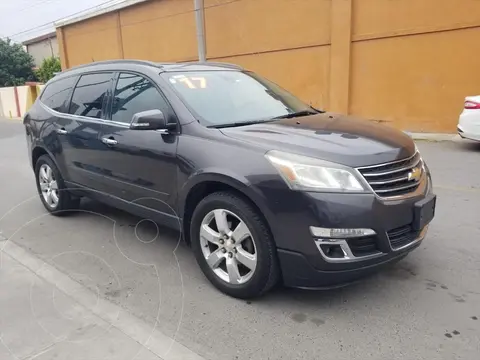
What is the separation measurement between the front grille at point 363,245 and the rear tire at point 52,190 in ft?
12.0

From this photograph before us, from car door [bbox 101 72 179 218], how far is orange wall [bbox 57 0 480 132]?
9.76 metres

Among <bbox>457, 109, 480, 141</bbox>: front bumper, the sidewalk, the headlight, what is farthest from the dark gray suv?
<bbox>457, 109, 480, 141</bbox>: front bumper

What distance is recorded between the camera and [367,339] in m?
2.74

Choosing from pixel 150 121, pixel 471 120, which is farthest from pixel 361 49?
pixel 150 121

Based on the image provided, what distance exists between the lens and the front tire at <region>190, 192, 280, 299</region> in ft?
9.88

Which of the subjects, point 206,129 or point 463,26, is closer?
point 206,129

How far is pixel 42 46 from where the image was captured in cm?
4638

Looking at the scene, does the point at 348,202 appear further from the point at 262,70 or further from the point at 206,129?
the point at 262,70

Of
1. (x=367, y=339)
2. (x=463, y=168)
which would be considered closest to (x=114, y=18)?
(x=463, y=168)

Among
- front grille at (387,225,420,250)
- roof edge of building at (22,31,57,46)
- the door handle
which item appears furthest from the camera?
roof edge of building at (22,31,57,46)

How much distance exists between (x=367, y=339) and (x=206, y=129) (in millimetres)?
1882

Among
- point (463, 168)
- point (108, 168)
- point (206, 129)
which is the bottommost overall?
point (463, 168)

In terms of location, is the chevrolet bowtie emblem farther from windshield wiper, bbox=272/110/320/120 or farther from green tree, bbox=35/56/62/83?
green tree, bbox=35/56/62/83

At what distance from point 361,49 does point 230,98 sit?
32.6 feet
